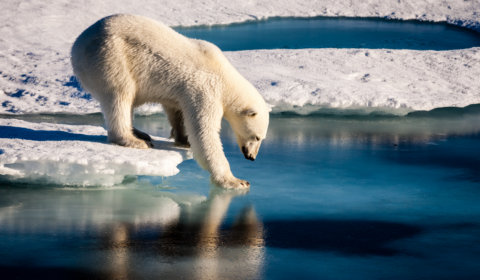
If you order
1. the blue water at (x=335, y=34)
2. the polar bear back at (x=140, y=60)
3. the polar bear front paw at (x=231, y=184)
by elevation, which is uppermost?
the blue water at (x=335, y=34)

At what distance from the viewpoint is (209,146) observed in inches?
166

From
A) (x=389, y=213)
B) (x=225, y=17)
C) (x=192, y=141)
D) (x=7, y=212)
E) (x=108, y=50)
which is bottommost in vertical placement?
(x=7, y=212)

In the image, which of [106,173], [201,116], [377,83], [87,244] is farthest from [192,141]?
[377,83]

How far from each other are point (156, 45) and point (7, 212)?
1835 millimetres

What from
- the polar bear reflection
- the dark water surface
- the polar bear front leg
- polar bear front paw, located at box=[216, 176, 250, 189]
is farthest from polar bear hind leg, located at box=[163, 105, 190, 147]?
the polar bear reflection

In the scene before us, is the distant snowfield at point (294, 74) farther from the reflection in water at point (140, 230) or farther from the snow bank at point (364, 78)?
the reflection in water at point (140, 230)

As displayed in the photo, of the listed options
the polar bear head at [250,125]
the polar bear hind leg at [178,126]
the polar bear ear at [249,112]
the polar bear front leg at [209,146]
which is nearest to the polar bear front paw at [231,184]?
the polar bear front leg at [209,146]

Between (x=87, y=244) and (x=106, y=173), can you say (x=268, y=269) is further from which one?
(x=106, y=173)

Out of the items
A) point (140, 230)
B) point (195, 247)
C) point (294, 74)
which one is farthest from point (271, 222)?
point (294, 74)

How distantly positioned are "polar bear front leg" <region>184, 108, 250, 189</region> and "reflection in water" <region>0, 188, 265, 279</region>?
113 mm

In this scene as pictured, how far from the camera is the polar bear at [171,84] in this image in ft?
14.0

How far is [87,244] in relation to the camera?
3082 millimetres

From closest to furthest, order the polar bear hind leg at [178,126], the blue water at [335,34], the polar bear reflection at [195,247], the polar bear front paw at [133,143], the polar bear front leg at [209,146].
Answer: the polar bear reflection at [195,247] → the polar bear front leg at [209,146] → the polar bear front paw at [133,143] → the polar bear hind leg at [178,126] → the blue water at [335,34]

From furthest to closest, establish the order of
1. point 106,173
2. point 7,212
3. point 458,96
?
point 458,96
point 106,173
point 7,212
